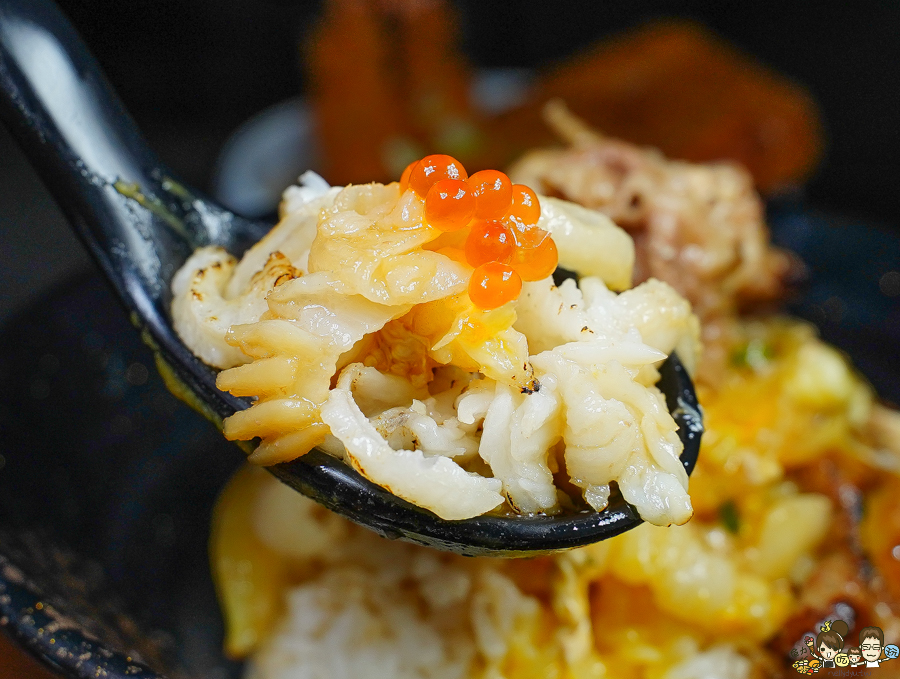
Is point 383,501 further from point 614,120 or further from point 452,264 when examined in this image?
point 614,120

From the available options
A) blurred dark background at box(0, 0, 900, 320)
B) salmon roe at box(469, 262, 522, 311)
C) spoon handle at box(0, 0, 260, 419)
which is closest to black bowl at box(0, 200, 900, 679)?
spoon handle at box(0, 0, 260, 419)

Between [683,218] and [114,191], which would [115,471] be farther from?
[683,218]

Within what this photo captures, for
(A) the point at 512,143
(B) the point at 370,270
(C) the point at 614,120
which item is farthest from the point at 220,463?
(C) the point at 614,120

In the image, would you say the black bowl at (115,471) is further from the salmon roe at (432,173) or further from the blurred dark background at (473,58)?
the blurred dark background at (473,58)

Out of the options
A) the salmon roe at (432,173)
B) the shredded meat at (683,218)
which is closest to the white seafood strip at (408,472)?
the salmon roe at (432,173)

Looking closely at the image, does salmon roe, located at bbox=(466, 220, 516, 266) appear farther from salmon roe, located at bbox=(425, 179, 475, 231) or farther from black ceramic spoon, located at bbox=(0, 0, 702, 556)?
black ceramic spoon, located at bbox=(0, 0, 702, 556)

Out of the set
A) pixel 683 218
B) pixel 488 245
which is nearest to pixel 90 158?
pixel 488 245
